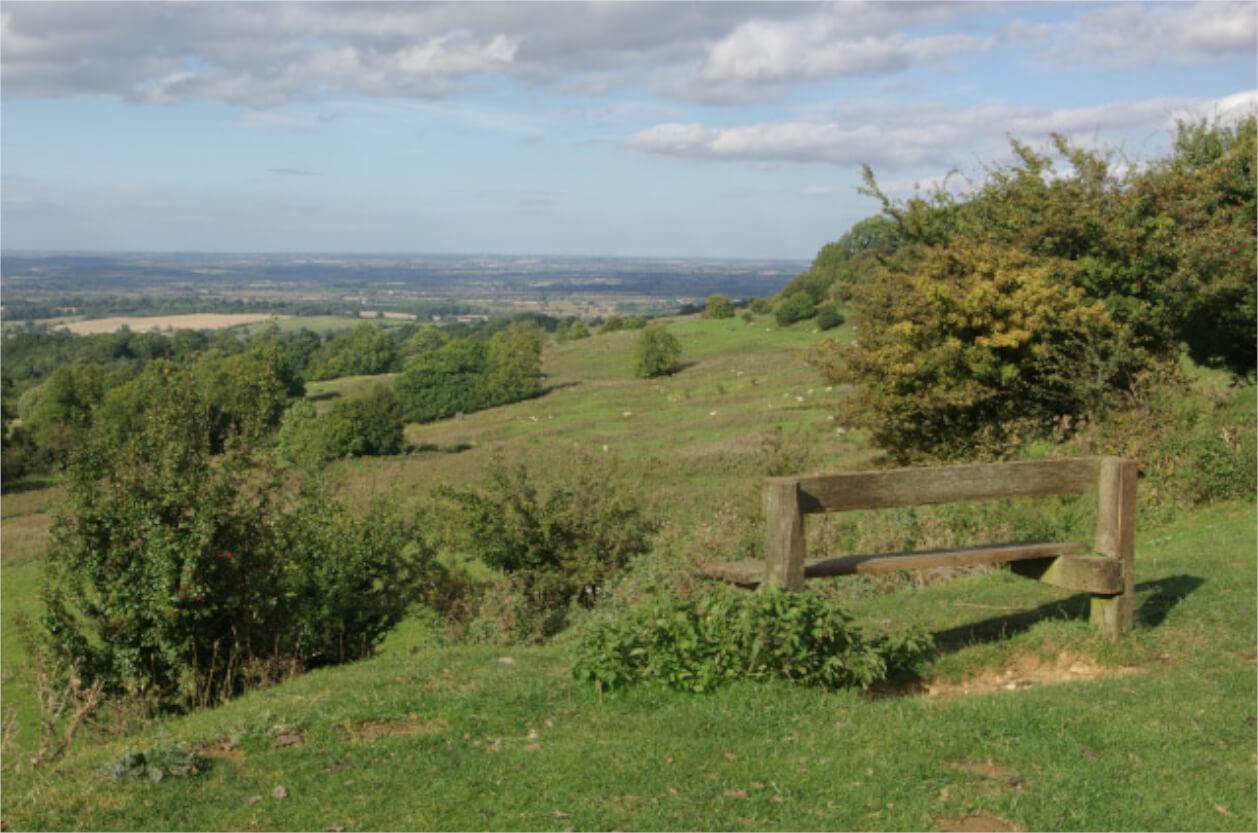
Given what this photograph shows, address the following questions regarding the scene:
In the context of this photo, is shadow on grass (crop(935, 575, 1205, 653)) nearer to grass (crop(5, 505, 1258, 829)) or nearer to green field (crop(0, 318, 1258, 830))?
green field (crop(0, 318, 1258, 830))

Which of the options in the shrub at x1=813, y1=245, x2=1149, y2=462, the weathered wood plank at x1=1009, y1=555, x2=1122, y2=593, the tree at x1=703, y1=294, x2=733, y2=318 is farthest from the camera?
the tree at x1=703, y1=294, x2=733, y2=318

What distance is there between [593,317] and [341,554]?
146547 mm

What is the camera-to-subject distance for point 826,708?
6.20 meters

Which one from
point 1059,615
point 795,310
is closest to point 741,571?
point 1059,615

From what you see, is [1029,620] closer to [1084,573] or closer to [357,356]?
[1084,573]

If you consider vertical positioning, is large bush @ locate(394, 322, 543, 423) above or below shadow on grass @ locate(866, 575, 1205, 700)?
below

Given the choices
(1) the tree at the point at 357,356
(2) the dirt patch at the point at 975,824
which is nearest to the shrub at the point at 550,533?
(2) the dirt patch at the point at 975,824


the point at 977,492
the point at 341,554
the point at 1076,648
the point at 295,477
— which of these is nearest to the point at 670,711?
the point at 977,492

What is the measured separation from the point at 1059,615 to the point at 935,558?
2165 millimetres

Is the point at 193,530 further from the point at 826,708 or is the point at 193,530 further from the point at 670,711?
the point at 826,708

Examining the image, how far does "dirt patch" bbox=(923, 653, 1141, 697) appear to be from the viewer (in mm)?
7191

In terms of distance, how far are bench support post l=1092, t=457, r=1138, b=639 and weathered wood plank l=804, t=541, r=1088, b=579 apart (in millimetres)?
279

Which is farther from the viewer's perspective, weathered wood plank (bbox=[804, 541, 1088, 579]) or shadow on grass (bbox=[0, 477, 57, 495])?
A: shadow on grass (bbox=[0, 477, 57, 495])

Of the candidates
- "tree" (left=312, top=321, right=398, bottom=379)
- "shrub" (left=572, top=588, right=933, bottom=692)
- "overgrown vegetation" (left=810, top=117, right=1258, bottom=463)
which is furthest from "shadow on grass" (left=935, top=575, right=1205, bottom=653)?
"tree" (left=312, top=321, right=398, bottom=379)
